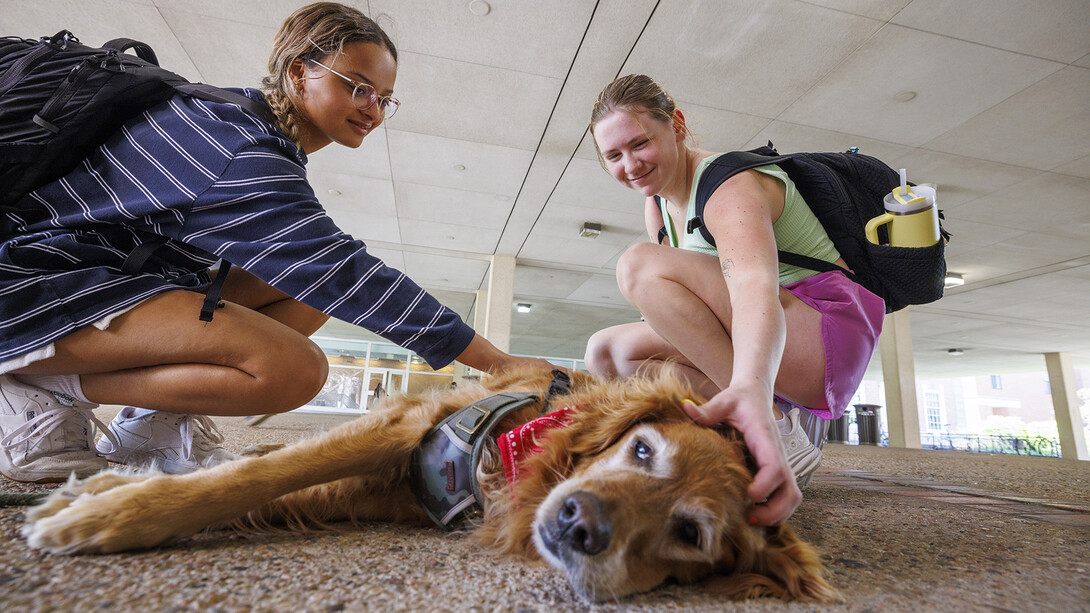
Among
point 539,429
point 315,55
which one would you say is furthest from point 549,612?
point 315,55

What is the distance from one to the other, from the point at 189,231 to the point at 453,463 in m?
0.89

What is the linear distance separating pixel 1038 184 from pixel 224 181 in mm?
6943

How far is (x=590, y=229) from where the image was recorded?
7.17 metres

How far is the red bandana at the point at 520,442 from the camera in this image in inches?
45.8

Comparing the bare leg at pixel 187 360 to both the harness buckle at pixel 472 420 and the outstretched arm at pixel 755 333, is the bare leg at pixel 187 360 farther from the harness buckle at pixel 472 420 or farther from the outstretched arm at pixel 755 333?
the outstretched arm at pixel 755 333

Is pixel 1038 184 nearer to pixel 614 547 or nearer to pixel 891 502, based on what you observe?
pixel 891 502

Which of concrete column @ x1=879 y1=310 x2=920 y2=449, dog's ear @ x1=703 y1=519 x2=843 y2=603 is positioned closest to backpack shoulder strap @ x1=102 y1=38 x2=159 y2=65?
dog's ear @ x1=703 y1=519 x2=843 y2=603

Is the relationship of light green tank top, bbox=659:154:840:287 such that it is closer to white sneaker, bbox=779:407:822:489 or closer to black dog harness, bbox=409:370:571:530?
white sneaker, bbox=779:407:822:489

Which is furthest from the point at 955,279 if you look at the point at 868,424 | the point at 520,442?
the point at 520,442

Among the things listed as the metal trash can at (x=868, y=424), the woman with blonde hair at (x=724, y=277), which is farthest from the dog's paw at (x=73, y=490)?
the metal trash can at (x=868, y=424)

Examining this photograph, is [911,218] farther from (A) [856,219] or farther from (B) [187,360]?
(B) [187,360]

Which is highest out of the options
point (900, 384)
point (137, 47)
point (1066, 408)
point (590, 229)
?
point (590, 229)

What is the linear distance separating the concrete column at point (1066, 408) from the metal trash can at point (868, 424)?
13.6 ft

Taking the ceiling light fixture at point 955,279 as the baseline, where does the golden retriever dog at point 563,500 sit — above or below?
below
